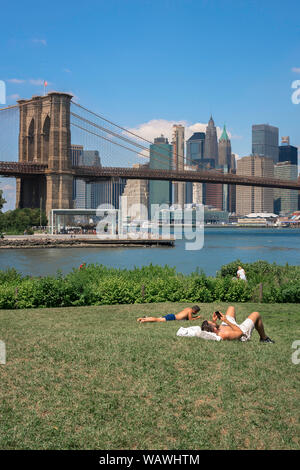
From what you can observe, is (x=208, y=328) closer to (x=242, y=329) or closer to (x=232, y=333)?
(x=232, y=333)

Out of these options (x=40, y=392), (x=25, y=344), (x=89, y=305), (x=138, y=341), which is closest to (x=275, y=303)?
(x=89, y=305)

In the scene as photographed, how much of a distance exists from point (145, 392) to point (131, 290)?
939cm

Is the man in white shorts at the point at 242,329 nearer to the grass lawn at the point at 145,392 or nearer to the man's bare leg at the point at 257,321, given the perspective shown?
the man's bare leg at the point at 257,321

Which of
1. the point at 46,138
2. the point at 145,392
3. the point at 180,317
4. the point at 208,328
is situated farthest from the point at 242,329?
the point at 46,138

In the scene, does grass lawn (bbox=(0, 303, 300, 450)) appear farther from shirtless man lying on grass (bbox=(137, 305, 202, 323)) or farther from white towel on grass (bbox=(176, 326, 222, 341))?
shirtless man lying on grass (bbox=(137, 305, 202, 323))

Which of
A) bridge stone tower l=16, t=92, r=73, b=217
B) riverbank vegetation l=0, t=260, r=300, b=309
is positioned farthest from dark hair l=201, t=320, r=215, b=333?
bridge stone tower l=16, t=92, r=73, b=217

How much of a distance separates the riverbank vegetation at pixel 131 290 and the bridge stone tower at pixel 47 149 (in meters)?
73.8

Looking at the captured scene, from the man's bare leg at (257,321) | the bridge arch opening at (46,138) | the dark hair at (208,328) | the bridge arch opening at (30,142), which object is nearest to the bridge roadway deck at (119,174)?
the bridge arch opening at (46,138)

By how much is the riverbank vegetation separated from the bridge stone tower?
7376 centimetres

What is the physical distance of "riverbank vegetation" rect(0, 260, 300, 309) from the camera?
15.9 m

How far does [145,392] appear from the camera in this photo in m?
7.19

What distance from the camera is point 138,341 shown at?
980 cm
